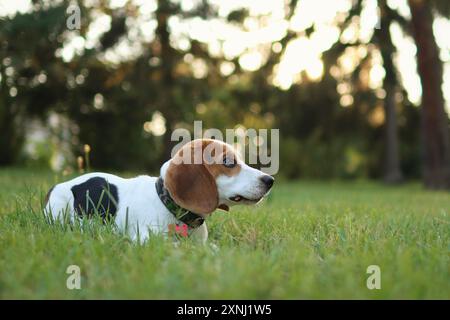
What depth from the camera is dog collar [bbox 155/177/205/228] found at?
12.8ft

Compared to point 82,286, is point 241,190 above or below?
above

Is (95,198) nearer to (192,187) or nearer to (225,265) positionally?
(192,187)

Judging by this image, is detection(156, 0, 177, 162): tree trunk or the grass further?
detection(156, 0, 177, 162): tree trunk

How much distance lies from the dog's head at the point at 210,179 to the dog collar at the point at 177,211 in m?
0.06

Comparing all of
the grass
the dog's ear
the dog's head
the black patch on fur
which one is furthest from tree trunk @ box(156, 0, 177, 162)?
the dog's ear

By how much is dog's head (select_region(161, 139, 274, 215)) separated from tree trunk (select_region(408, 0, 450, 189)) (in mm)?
12075

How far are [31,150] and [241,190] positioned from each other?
17.7m

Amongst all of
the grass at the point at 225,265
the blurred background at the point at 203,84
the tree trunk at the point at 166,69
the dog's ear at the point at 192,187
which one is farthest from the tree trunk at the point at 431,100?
the dog's ear at the point at 192,187

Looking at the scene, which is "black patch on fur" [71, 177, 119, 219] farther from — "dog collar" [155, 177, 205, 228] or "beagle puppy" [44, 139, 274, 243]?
"dog collar" [155, 177, 205, 228]

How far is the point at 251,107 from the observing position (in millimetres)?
22250

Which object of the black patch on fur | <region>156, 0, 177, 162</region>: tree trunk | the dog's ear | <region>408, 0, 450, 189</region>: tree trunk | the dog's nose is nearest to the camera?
the dog's ear

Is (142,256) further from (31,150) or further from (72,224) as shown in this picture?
(31,150)
